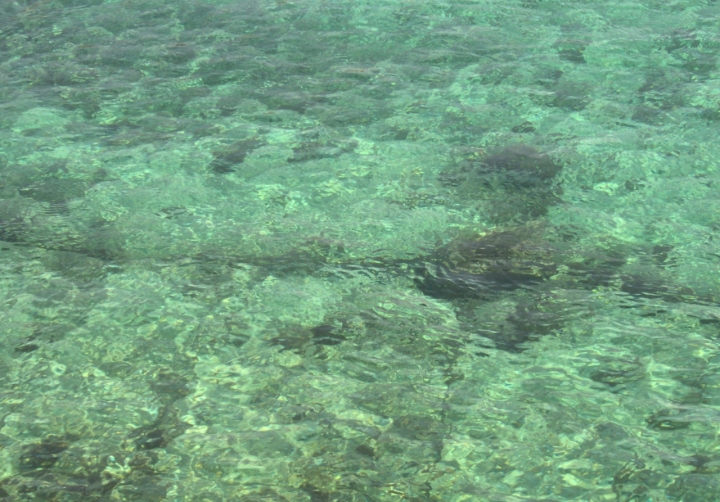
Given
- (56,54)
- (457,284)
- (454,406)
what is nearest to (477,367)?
(454,406)

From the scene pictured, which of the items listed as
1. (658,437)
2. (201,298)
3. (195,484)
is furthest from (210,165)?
(658,437)

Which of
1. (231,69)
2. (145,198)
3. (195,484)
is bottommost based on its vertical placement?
(195,484)

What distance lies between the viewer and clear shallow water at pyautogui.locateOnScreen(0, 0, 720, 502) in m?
2.38

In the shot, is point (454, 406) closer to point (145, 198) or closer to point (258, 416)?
point (258, 416)

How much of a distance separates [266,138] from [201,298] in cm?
148

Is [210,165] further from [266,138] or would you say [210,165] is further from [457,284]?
[457,284]

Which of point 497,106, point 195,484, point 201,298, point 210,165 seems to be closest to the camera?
point 195,484

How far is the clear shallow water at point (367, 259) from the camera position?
7.82 ft

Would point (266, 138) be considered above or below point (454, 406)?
above

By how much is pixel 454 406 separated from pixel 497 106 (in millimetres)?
2468

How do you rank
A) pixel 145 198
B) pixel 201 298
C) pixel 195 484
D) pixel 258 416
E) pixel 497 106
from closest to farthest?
pixel 195 484
pixel 258 416
pixel 201 298
pixel 145 198
pixel 497 106

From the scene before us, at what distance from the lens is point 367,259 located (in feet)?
11.1

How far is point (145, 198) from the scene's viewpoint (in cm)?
382

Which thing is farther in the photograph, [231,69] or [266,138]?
[231,69]
